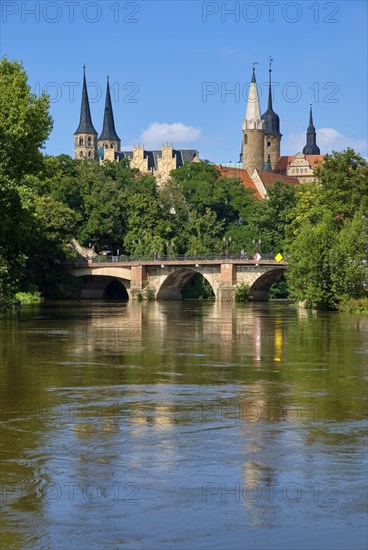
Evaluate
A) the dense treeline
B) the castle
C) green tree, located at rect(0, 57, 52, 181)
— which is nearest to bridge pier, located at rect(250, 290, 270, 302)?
the dense treeline

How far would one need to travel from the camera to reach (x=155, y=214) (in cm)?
10575

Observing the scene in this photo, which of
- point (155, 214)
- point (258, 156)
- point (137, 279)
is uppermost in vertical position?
point (258, 156)

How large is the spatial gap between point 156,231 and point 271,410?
85.3 meters

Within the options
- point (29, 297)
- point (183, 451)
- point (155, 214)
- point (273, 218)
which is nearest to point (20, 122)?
point (29, 297)

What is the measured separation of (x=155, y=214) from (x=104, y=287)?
9189 mm

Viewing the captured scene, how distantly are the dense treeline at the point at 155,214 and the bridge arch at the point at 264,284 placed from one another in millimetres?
2538

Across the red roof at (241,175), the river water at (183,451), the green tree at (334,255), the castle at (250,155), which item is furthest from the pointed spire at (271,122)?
the river water at (183,451)

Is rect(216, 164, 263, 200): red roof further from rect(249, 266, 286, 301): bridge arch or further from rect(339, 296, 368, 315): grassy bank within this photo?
rect(339, 296, 368, 315): grassy bank

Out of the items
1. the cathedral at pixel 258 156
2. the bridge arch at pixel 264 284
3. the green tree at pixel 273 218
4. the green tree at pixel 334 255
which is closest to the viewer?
the green tree at pixel 334 255

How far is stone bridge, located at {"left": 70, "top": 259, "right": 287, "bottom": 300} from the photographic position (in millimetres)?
92875

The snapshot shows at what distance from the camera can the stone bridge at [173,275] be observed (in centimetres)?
9288

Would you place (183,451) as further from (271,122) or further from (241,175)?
(271,122)

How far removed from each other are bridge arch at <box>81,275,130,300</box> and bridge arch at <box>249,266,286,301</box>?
13714 millimetres

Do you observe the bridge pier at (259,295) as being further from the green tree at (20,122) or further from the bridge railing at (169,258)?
the green tree at (20,122)
